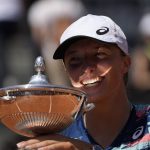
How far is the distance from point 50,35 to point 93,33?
3246 mm

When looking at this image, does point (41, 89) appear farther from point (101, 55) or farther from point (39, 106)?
point (101, 55)

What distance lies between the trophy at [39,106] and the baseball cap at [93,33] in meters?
0.35

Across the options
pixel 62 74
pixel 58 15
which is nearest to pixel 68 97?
pixel 62 74

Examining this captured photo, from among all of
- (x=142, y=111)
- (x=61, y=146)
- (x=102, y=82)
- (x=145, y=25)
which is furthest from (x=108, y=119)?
(x=145, y=25)

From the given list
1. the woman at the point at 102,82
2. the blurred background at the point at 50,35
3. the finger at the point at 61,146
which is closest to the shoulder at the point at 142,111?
the woman at the point at 102,82

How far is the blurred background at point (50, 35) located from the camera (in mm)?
7109

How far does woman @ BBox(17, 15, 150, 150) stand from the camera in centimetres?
392

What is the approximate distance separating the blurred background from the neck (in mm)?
2598

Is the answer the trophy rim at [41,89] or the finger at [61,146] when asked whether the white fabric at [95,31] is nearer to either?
the trophy rim at [41,89]

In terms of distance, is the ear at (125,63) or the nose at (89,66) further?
the ear at (125,63)

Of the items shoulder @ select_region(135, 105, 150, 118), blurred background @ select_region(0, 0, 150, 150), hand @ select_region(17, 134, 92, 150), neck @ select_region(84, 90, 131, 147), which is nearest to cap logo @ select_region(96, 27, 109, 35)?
neck @ select_region(84, 90, 131, 147)

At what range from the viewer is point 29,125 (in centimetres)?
360

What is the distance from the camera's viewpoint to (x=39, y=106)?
3.54 metres

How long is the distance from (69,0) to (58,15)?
0.40 metres
